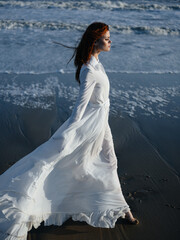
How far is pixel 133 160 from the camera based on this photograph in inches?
183

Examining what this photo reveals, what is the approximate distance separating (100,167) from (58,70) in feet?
18.5

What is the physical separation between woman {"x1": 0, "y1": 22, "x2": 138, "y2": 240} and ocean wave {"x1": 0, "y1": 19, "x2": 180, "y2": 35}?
37.7 feet

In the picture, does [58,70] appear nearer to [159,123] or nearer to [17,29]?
[159,123]

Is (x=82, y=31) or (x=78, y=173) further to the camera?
(x=82, y=31)

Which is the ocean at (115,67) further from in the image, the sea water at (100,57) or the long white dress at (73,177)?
the long white dress at (73,177)

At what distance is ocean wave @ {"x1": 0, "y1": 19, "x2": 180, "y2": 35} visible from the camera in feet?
45.8

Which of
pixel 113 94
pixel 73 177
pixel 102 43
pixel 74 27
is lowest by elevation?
pixel 113 94

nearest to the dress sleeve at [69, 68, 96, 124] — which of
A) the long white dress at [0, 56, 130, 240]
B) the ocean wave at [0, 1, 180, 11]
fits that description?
the long white dress at [0, 56, 130, 240]

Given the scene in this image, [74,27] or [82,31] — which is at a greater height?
[74,27]

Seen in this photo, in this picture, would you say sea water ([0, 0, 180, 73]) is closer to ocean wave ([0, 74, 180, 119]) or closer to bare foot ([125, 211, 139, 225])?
ocean wave ([0, 74, 180, 119])

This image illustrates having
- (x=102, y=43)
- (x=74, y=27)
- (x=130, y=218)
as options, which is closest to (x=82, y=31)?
(x=74, y=27)

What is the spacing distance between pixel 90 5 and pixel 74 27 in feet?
23.5

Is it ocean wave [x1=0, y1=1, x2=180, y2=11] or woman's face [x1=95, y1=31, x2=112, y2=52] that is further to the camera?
ocean wave [x1=0, y1=1, x2=180, y2=11]

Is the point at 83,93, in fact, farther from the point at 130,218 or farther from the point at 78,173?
the point at 130,218
